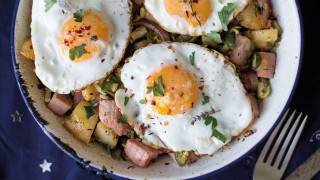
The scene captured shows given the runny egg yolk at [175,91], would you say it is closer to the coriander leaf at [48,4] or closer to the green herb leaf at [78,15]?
the green herb leaf at [78,15]

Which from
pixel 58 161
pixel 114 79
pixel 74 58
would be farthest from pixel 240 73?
pixel 58 161

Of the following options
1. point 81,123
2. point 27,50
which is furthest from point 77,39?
point 81,123

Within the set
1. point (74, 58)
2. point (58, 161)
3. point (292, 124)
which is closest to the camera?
point (74, 58)

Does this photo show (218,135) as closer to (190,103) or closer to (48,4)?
(190,103)

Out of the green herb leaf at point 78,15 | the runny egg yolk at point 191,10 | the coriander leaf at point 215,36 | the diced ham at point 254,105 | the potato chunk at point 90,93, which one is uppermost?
the runny egg yolk at point 191,10

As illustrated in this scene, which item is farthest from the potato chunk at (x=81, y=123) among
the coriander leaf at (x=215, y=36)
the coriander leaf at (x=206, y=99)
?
the coriander leaf at (x=215, y=36)

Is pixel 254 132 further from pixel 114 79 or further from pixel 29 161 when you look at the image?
pixel 29 161
